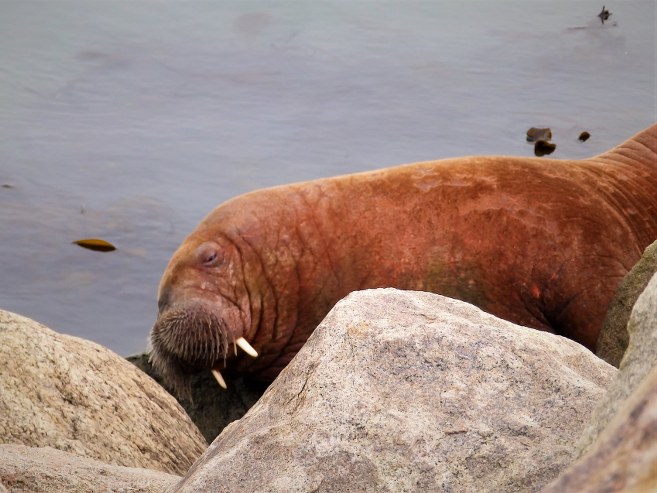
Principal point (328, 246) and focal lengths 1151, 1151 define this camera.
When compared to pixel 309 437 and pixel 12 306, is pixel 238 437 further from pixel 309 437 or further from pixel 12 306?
pixel 12 306

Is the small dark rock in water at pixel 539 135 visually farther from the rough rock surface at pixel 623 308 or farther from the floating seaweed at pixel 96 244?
the rough rock surface at pixel 623 308

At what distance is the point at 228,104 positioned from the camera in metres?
9.05

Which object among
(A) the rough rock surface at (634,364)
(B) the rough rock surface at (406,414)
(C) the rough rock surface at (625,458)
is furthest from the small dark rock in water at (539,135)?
(C) the rough rock surface at (625,458)

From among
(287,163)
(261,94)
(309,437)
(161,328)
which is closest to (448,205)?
(161,328)

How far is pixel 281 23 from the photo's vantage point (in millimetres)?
10008

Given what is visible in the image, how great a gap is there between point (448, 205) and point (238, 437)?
3.14m

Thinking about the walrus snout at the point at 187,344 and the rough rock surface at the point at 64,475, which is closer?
the rough rock surface at the point at 64,475

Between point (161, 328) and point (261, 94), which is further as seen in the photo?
point (261, 94)

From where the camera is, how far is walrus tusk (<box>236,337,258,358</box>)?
551 cm

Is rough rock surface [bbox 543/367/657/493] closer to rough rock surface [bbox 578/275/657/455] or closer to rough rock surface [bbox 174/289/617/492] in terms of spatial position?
rough rock surface [bbox 578/275/657/455]

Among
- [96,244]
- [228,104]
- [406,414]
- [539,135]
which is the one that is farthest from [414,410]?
[228,104]

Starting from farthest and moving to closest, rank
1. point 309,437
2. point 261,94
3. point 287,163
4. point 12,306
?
1. point 261,94
2. point 287,163
3. point 12,306
4. point 309,437

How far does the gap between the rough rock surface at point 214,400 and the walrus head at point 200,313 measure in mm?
110

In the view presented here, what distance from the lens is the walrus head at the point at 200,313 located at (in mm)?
5402
